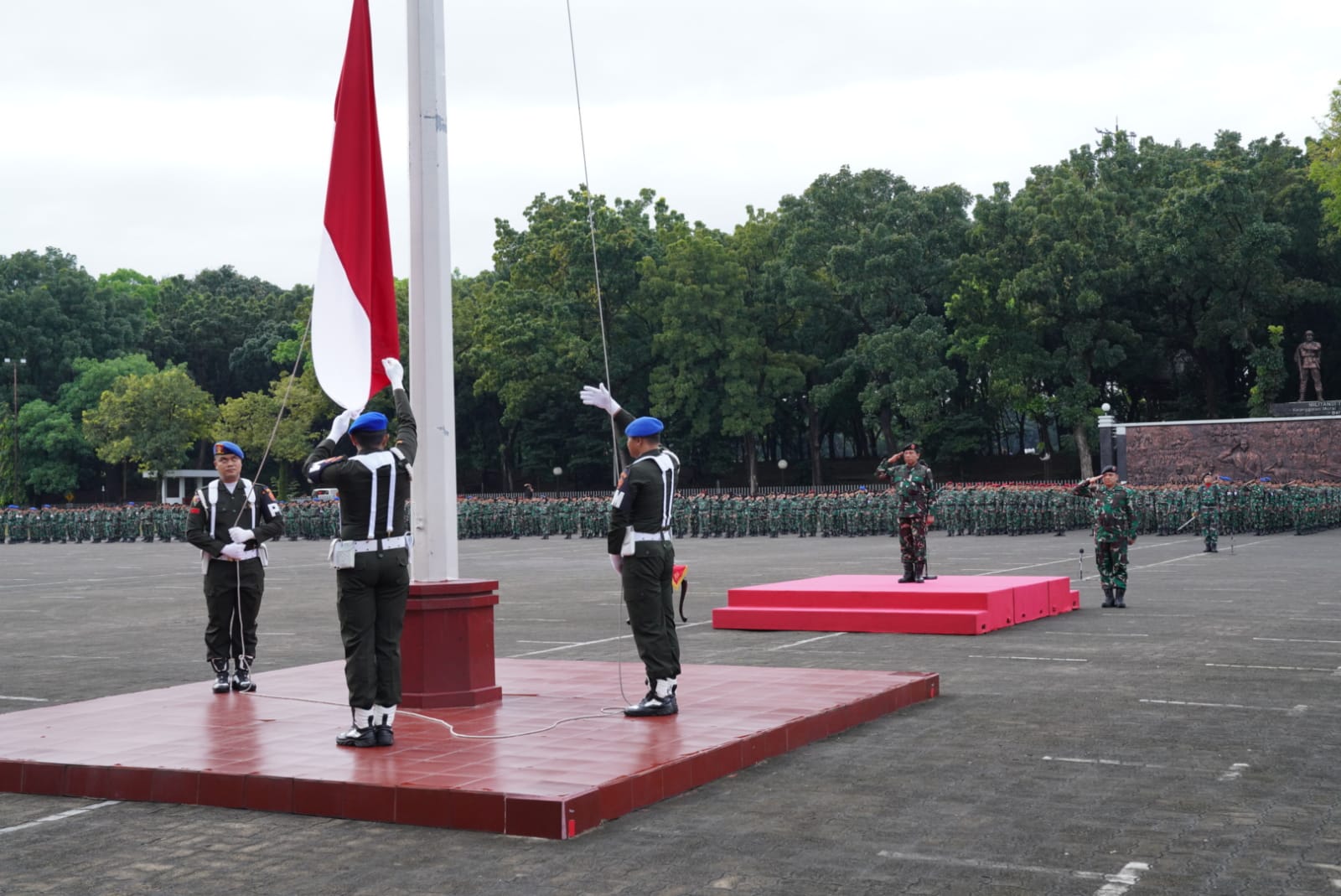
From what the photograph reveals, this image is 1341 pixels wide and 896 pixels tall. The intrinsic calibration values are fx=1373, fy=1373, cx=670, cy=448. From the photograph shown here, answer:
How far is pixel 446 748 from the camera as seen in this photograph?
273 inches

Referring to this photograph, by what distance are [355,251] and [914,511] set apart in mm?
8776

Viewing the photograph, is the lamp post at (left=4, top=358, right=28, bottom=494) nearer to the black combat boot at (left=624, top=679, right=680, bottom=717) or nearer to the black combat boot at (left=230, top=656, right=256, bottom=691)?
the black combat boot at (left=230, top=656, right=256, bottom=691)

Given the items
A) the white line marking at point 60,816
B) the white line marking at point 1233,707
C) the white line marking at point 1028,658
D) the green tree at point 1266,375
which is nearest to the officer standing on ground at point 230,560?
the white line marking at point 60,816

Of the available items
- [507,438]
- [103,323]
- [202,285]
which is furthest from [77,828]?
[202,285]

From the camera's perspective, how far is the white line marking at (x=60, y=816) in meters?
6.09

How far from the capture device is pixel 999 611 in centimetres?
1388

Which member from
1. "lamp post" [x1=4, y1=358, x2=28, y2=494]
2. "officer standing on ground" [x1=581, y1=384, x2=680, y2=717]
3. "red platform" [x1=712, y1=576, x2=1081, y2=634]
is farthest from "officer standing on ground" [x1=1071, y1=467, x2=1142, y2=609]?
"lamp post" [x1=4, y1=358, x2=28, y2=494]

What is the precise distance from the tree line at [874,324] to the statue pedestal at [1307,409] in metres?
4.80

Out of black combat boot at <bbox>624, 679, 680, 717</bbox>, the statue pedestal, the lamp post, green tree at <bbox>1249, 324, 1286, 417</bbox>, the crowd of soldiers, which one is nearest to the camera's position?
black combat boot at <bbox>624, 679, 680, 717</bbox>

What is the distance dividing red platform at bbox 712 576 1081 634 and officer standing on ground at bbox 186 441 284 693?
6.22 m

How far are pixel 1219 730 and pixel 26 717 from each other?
7111 millimetres

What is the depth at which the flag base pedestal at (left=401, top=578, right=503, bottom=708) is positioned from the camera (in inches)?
320

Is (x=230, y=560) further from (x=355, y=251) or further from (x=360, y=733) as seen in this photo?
(x=360, y=733)

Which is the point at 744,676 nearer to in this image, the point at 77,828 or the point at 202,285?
the point at 77,828
